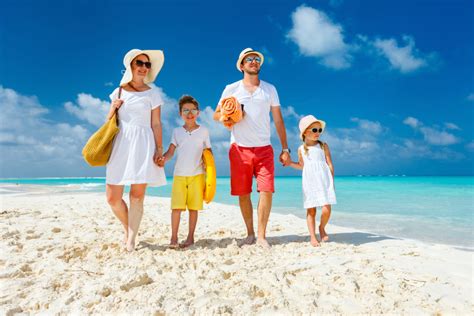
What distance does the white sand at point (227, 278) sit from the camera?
2188 mm

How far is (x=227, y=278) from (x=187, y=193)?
1.47 metres

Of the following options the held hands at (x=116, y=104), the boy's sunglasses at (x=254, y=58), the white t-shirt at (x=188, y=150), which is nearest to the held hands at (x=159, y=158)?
the white t-shirt at (x=188, y=150)

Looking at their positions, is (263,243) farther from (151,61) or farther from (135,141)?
(151,61)

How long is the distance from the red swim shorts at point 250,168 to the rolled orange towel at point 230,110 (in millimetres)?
395

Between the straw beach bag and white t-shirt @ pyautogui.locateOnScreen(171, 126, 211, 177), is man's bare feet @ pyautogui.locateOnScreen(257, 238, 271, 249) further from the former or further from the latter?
the straw beach bag

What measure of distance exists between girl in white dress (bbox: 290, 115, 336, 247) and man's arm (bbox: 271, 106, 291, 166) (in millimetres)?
167

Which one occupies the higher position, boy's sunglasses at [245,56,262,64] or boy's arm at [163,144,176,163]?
boy's sunglasses at [245,56,262,64]

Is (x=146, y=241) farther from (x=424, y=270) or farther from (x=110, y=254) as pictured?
(x=424, y=270)

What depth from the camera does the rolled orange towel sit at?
380 centimetres

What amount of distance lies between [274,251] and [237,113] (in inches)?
63.8

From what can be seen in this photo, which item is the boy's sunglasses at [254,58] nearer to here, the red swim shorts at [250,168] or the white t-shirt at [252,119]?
the white t-shirt at [252,119]

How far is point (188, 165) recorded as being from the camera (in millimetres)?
3926

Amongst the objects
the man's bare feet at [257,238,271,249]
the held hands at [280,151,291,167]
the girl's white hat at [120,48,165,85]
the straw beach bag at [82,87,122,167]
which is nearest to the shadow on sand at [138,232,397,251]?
the man's bare feet at [257,238,271,249]

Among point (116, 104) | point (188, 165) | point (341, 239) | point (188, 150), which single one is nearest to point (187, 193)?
point (188, 165)
